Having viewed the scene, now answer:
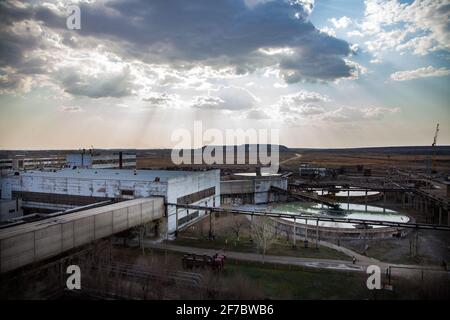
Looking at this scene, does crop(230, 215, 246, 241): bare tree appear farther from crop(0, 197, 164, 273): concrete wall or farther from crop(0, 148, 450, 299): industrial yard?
crop(0, 197, 164, 273): concrete wall

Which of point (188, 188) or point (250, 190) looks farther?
point (250, 190)

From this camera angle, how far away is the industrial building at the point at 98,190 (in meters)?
37.6

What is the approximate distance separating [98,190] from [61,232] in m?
16.1

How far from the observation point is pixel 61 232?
23.3 meters

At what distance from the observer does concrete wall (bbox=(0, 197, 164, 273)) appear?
19781mm

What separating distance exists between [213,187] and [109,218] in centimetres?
2512

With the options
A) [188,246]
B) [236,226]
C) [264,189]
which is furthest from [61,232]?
[264,189]

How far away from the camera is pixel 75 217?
25.5 meters

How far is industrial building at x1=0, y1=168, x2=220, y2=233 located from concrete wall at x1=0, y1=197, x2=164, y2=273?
15.0 feet

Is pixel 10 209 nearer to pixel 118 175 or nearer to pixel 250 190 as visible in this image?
pixel 118 175

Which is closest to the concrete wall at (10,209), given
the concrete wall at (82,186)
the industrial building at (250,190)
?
the concrete wall at (82,186)

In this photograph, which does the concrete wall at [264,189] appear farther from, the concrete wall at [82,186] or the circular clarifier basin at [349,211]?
the concrete wall at [82,186]

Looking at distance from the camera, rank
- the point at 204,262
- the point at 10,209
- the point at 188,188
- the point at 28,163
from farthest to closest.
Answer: the point at 28,163 → the point at 188,188 → the point at 10,209 → the point at 204,262

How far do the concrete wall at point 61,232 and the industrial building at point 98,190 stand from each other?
4581 mm
